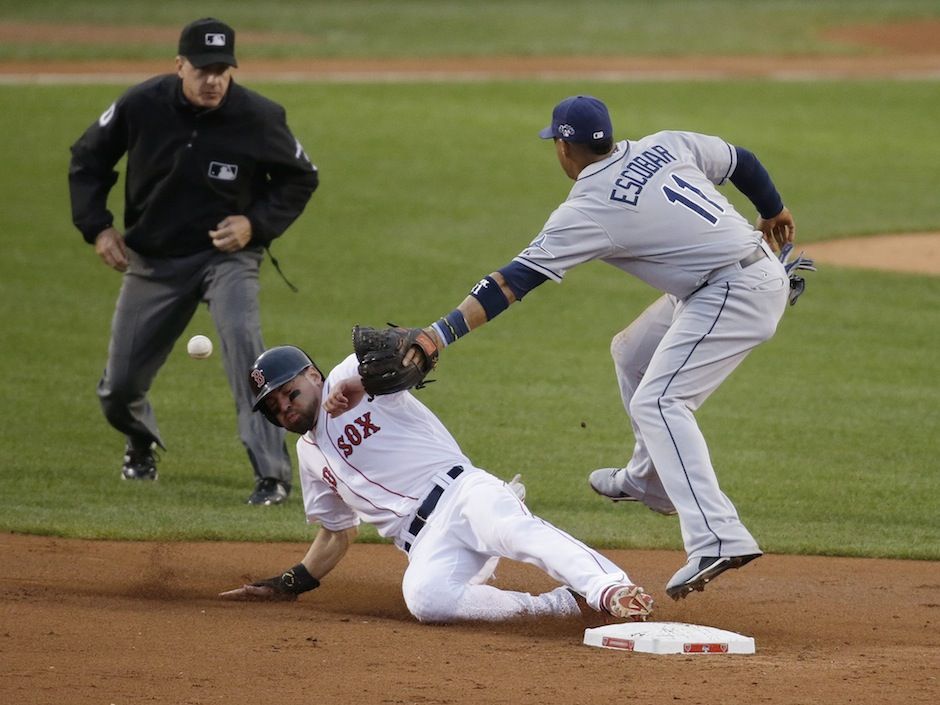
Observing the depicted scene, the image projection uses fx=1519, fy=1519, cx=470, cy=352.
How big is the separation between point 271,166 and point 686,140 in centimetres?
301

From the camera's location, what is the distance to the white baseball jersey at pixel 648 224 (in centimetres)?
597

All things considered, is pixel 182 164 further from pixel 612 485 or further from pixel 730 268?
pixel 730 268

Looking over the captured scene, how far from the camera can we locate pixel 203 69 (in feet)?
26.8

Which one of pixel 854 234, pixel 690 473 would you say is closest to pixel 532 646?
pixel 690 473

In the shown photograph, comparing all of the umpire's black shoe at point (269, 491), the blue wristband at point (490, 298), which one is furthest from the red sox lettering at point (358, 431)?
the umpire's black shoe at point (269, 491)

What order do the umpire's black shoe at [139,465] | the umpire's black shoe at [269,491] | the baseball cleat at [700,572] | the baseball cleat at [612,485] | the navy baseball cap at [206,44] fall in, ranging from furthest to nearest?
the umpire's black shoe at [139,465] → the umpire's black shoe at [269,491] → the navy baseball cap at [206,44] → the baseball cleat at [612,485] → the baseball cleat at [700,572]

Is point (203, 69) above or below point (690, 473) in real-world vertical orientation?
above

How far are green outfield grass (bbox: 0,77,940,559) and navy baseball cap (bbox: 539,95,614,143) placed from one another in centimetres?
260

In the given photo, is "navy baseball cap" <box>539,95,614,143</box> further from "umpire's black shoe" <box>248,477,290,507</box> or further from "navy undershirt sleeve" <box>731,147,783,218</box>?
"umpire's black shoe" <box>248,477,290,507</box>

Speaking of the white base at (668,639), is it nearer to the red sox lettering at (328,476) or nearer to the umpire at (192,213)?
the red sox lettering at (328,476)

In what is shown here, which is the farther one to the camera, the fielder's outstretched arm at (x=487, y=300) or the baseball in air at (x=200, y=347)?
the baseball in air at (x=200, y=347)

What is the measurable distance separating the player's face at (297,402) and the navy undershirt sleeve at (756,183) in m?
2.05

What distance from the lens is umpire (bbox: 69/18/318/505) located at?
27.3 ft

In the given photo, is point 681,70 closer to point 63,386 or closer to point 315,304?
point 315,304
